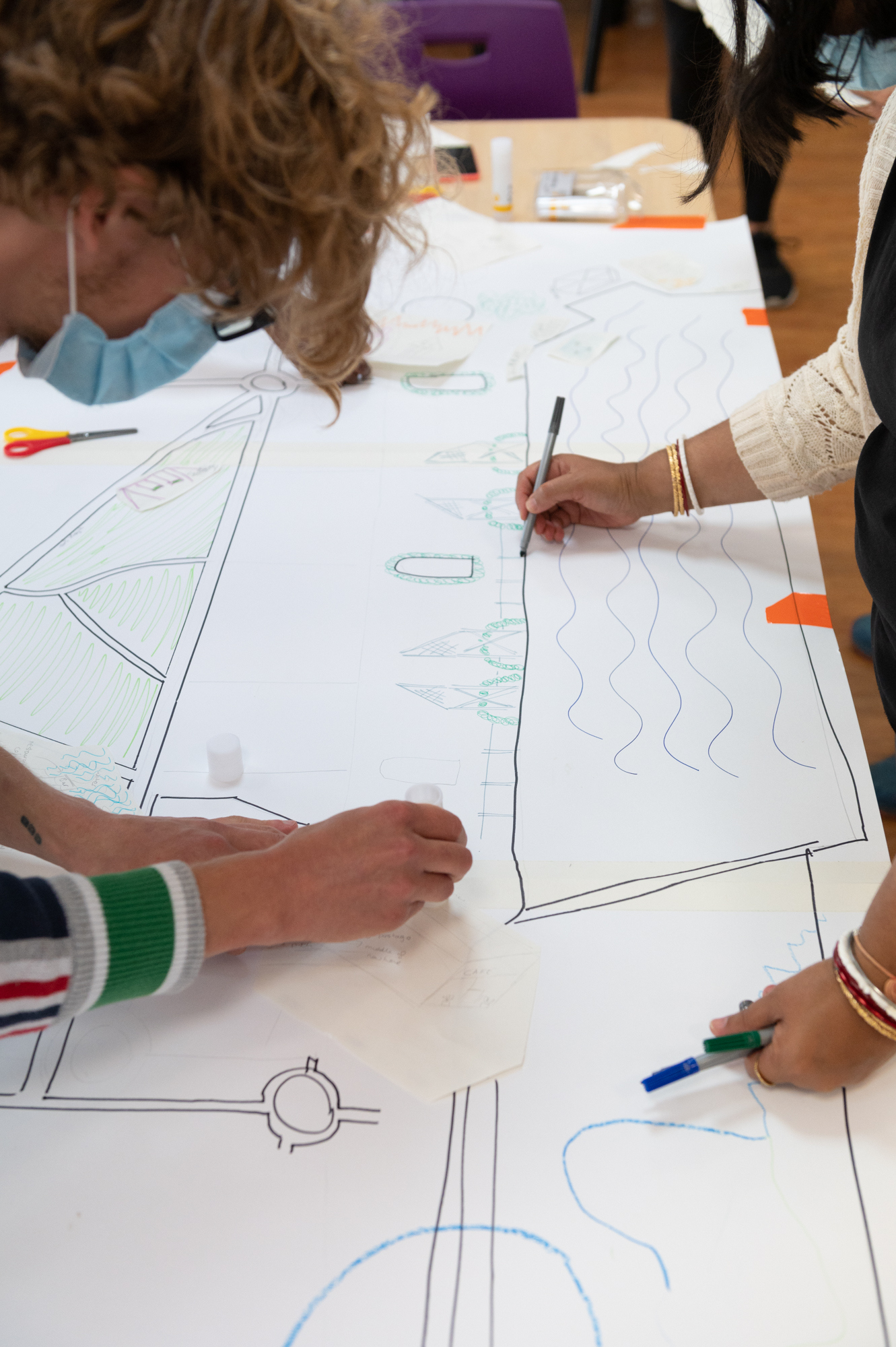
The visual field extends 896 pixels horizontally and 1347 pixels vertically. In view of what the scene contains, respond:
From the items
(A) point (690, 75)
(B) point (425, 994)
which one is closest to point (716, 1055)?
(B) point (425, 994)

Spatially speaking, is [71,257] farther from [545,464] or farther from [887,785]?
[887,785]

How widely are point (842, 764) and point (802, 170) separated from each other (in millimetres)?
3712

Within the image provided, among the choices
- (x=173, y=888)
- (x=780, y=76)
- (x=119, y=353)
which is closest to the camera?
(x=173, y=888)

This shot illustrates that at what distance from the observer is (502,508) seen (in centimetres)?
129

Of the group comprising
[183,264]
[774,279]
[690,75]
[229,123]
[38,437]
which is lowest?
[774,279]

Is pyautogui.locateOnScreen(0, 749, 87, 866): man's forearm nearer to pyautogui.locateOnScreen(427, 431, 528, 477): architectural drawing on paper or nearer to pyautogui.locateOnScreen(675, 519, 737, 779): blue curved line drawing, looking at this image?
pyautogui.locateOnScreen(675, 519, 737, 779): blue curved line drawing

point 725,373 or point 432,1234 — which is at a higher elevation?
point 725,373

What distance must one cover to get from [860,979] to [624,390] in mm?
999

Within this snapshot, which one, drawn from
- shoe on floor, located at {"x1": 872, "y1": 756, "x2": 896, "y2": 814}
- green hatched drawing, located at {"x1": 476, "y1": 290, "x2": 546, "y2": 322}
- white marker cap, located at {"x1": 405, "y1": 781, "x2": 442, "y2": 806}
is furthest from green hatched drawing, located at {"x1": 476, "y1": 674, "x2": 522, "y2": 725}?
shoe on floor, located at {"x1": 872, "y1": 756, "x2": 896, "y2": 814}

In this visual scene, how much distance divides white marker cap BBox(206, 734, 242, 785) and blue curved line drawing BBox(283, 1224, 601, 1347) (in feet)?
1.42

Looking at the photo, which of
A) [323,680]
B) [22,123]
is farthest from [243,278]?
[323,680]

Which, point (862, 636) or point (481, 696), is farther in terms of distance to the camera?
point (862, 636)

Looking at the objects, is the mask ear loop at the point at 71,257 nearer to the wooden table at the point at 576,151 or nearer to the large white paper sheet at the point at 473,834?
the large white paper sheet at the point at 473,834

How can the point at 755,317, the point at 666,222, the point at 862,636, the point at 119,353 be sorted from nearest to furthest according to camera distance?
the point at 119,353 → the point at 755,317 → the point at 666,222 → the point at 862,636
